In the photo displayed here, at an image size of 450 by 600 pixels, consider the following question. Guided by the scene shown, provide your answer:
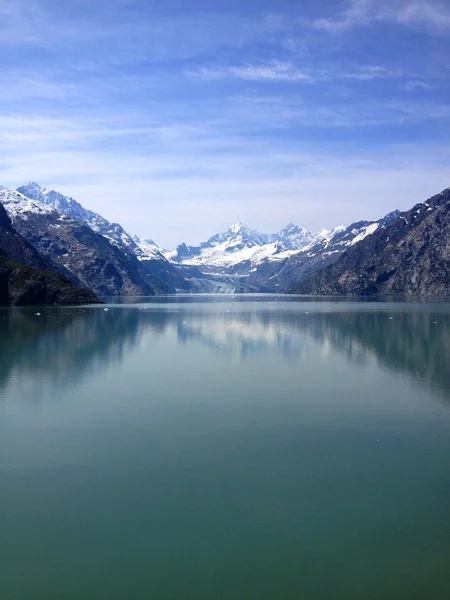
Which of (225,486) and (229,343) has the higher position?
(225,486)

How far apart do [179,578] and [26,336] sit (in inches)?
4604

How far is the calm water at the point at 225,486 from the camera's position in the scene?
25.0 meters

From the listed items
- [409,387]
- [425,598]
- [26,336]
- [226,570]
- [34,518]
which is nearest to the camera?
[425,598]

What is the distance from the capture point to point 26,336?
133 metres

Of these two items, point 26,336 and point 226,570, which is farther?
point 26,336

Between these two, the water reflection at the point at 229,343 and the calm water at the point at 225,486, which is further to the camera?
the water reflection at the point at 229,343

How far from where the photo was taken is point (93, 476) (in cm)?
3700

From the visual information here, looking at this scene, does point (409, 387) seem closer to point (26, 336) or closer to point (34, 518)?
point (34, 518)

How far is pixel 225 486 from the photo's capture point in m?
34.9

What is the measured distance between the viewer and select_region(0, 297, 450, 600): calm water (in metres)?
25.0

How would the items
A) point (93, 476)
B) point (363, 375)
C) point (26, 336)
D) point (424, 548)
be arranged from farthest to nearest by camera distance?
1. point (26, 336)
2. point (363, 375)
3. point (93, 476)
4. point (424, 548)

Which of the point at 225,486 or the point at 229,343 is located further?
the point at 229,343

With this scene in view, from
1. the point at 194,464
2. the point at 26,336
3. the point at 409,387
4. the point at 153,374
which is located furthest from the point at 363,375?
the point at 26,336

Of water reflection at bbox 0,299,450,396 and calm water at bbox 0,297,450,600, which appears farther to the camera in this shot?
water reflection at bbox 0,299,450,396
